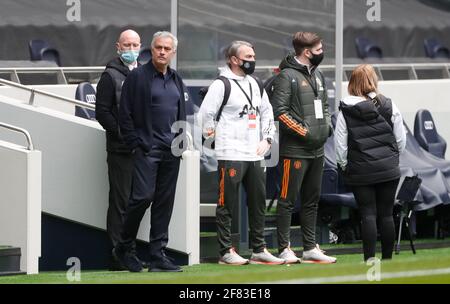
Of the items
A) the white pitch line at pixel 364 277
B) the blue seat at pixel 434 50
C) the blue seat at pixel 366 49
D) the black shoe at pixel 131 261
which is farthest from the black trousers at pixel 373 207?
the blue seat at pixel 434 50

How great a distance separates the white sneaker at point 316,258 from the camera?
14.0 metres

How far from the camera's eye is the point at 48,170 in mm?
14312

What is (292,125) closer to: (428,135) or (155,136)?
(155,136)

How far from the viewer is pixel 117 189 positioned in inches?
539

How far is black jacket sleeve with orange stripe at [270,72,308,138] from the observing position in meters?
13.8

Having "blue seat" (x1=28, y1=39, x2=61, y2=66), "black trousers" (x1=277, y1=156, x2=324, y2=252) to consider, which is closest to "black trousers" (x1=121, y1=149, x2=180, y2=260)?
"black trousers" (x1=277, y1=156, x2=324, y2=252)

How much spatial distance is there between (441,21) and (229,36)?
16.8 meters

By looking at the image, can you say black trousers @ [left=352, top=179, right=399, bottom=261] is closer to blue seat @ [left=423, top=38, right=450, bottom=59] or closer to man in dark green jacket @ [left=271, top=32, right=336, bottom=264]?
man in dark green jacket @ [left=271, top=32, right=336, bottom=264]

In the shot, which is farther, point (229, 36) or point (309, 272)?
point (229, 36)

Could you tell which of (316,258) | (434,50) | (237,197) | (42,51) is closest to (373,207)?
(316,258)

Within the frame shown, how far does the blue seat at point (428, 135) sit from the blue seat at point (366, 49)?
10.2 metres
